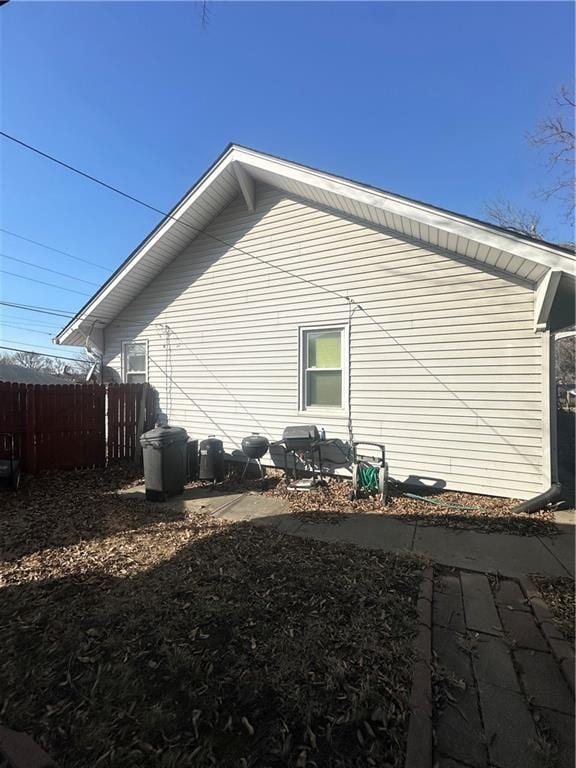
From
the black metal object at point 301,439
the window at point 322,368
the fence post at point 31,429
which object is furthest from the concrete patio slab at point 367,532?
the fence post at point 31,429

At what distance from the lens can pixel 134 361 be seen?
31.9 ft

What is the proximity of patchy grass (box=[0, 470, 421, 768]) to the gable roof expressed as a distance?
431 centimetres

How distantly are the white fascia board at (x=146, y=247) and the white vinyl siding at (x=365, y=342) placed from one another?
0.73 metres

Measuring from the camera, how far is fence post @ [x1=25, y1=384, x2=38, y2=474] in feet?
22.4

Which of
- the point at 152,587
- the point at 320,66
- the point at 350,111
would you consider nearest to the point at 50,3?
the point at 320,66

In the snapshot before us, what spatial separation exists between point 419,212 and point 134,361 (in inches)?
302

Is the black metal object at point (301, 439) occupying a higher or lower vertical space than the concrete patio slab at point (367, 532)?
higher

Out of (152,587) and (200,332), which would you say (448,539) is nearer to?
(152,587)

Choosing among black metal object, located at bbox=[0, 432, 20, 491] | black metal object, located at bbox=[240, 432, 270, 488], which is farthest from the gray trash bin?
black metal object, located at bbox=[0, 432, 20, 491]

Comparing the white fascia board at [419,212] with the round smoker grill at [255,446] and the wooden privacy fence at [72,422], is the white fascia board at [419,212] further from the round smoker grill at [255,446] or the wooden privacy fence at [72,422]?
the wooden privacy fence at [72,422]

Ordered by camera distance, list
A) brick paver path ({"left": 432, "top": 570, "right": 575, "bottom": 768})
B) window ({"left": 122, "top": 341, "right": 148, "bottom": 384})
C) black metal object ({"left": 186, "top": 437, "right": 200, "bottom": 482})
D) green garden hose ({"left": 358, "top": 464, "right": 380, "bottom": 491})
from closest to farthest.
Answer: brick paver path ({"left": 432, "top": 570, "right": 575, "bottom": 768})
green garden hose ({"left": 358, "top": 464, "right": 380, "bottom": 491})
black metal object ({"left": 186, "top": 437, "right": 200, "bottom": 482})
window ({"left": 122, "top": 341, "right": 148, "bottom": 384})

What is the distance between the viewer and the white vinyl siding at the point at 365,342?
18.0ft

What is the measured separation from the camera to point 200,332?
8.37m

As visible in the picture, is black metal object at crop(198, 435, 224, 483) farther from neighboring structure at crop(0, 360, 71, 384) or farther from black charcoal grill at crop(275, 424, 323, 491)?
neighboring structure at crop(0, 360, 71, 384)
